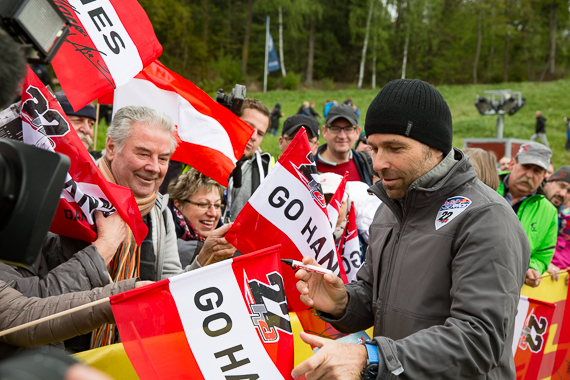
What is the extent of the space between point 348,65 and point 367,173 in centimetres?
5259

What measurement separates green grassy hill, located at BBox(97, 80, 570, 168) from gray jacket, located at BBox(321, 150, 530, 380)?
1204 centimetres

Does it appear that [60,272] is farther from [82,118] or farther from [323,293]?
[82,118]

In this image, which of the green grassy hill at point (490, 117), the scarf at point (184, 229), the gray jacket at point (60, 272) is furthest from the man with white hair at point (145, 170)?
the green grassy hill at point (490, 117)

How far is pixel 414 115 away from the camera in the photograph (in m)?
2.09

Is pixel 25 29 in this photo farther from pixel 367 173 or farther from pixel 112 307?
pixel 367 173

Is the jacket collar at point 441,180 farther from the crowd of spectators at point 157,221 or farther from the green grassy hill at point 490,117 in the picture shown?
the green grassy hill at point 490,117

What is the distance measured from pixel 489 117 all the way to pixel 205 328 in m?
33.3

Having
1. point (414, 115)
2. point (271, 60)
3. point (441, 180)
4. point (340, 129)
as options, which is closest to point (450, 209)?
point (441, 180)

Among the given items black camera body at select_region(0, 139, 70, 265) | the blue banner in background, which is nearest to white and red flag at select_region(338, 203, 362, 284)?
black camera body at select_region(0, 139, 70, 265)

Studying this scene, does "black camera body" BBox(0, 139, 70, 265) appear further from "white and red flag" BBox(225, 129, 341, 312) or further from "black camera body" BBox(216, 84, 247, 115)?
"black camera body" BBox(216, 84, 247, 115)

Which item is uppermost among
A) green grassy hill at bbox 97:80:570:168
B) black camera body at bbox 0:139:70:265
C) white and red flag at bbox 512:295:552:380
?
black camera body at bbox 0:139:70:265

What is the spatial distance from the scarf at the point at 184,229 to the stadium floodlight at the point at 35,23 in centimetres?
234

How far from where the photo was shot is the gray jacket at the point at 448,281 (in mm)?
1806

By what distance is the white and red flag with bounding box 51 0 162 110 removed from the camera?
3.07m
